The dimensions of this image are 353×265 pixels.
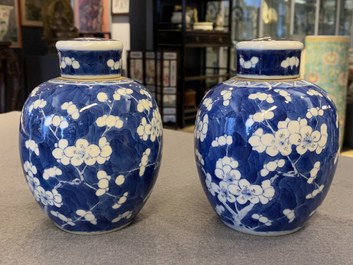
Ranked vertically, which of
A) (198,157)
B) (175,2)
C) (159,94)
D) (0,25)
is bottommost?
(159,94)

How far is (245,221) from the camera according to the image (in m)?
0.62

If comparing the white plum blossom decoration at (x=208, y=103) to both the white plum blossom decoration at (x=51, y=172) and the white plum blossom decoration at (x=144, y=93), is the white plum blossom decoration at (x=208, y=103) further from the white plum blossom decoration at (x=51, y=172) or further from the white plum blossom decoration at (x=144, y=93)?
the white plum blossom decoration at (x=51, y=172)

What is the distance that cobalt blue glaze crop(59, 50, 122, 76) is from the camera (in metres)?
0.60

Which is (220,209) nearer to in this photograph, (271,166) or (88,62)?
(271,166)

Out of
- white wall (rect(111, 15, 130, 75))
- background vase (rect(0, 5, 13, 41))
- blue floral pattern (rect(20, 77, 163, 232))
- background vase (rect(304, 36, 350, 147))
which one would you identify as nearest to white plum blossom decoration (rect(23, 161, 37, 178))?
blue floral pattern (rect(20, 77, 163, 232))

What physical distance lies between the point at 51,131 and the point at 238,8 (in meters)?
5.59

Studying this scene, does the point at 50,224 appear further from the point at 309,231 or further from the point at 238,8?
the point at 238,8

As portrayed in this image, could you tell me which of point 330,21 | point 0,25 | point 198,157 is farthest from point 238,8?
point 198,157

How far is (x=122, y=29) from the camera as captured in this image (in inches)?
157

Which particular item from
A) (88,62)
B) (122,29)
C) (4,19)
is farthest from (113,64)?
(122,29)

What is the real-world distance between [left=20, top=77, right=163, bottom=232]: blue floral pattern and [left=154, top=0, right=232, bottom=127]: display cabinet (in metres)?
3.03

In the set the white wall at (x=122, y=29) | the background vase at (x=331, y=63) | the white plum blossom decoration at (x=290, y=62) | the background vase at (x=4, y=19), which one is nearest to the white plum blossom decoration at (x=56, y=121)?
the white plum blossom decoration at (x=290, y=62)

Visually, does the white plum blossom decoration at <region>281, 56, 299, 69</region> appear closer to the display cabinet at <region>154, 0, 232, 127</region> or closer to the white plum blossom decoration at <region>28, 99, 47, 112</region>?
the white plum blossom decoration at <region>28, 99, 47, 112</region>

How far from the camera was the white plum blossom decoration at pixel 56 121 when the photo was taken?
56 centimetres
